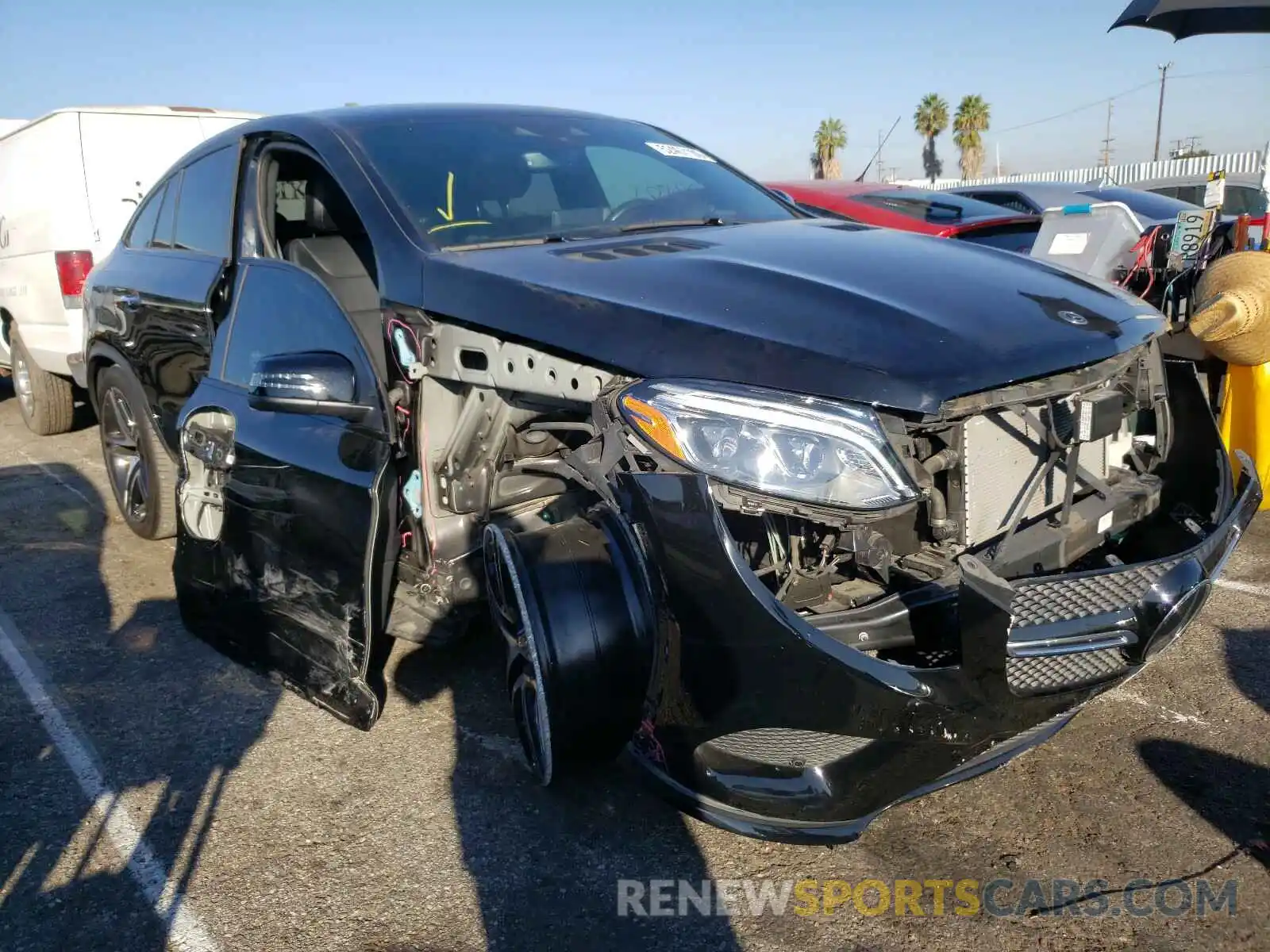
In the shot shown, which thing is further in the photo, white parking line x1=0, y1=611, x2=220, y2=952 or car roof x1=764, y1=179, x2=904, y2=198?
car roof x1=764, y1=179, x2=904, y2=198

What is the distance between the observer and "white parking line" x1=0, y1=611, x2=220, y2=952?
2.13m

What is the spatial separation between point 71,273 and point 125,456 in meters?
2.51

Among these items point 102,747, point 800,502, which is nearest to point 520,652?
point 800,502

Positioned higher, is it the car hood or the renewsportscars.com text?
the car hood

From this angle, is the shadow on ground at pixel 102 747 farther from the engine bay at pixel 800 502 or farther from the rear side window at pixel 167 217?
the rear side window at pixel 167 217

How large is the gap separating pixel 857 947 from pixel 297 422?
6.44ft

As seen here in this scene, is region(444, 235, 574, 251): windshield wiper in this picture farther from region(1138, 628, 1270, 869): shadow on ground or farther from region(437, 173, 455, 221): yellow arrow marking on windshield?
region(1138, 628, 1270, 869): shadow on ground

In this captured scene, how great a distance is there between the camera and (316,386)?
2590 mm

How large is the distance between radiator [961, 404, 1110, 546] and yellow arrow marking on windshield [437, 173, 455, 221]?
5.16ft

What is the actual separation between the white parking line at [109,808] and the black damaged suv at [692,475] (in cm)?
50

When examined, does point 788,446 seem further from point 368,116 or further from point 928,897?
point 368,116

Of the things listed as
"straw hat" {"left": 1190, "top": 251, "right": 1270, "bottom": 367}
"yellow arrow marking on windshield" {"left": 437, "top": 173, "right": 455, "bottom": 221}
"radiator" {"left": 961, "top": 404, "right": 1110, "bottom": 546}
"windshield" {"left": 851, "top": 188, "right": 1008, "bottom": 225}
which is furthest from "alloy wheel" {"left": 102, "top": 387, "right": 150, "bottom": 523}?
"windshield" {"left": 851, "top": 188, "right": 1008, "bottom": 225}

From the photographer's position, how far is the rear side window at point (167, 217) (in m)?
4.22

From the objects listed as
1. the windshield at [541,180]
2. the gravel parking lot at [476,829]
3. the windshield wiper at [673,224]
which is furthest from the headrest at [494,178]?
the gravel parking lot at [476,829]
